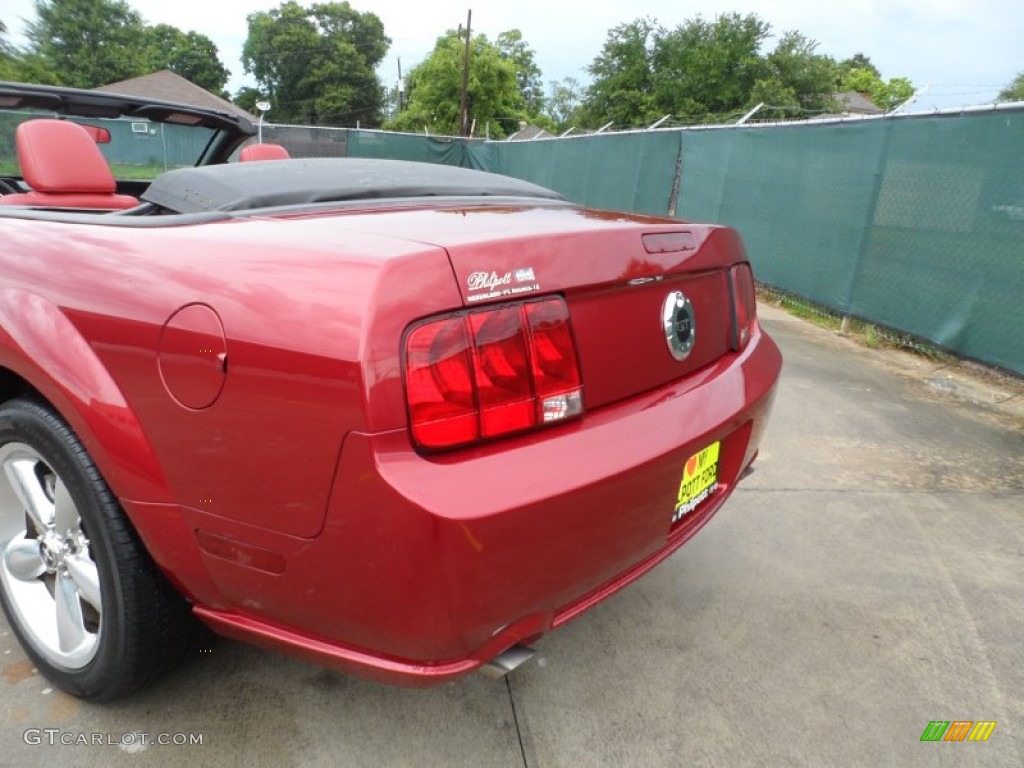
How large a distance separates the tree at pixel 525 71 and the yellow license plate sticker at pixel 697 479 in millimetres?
60519

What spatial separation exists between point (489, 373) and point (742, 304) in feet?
3.91

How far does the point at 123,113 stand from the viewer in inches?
141

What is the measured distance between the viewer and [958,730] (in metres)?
1.92

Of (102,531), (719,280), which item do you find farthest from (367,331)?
(719,280)

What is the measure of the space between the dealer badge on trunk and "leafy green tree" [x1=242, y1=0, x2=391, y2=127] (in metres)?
74.5

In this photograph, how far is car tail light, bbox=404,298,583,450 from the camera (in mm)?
1277

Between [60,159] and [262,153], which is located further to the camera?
[262,153]

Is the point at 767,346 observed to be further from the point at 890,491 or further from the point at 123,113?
the point at 123,113

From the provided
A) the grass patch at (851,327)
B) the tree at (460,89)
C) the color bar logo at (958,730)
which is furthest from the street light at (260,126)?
the tree at (460,89)

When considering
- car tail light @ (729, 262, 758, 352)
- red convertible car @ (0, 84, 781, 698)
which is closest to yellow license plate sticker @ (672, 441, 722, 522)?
red convertible car @ (0, 84, 781, 698)

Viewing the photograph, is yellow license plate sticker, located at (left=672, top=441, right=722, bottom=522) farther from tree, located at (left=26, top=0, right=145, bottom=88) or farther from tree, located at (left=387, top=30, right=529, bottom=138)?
tree, located at (left=26, top=0, right=145, bottom=88)

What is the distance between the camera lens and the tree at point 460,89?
150 feet

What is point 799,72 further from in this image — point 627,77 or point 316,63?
point 316,63

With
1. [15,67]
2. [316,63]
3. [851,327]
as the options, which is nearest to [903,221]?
[851,327]
